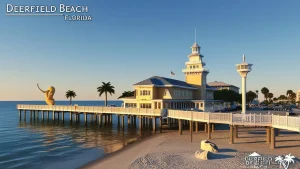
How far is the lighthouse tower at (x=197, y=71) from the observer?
5094 centimetres

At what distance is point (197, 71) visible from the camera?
51.2 meters

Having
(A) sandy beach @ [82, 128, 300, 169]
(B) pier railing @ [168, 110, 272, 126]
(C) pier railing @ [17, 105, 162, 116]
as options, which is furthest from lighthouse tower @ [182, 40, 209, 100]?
(A) sandy beach @ [82, 128, 300, 169]

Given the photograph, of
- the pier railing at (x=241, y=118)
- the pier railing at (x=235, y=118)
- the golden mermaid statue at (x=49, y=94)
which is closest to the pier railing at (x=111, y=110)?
the pier railing at (x=241, y=118)

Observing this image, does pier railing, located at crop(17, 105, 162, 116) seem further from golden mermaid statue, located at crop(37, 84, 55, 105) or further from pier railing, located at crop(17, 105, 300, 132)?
golden mermaid statue, located at crop(37, 84, 55, 105)

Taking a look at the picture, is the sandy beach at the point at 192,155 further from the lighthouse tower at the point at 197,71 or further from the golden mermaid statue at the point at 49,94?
the golden mermaid statue at the point at 49,94

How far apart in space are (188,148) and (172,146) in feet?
6.42

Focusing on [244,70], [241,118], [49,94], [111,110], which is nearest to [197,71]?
[111,110]

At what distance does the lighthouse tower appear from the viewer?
167ft

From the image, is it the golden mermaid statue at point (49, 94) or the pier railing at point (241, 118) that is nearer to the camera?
the pier railing at point (241, 118)

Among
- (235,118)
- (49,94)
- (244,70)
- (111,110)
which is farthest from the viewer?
(49,94)

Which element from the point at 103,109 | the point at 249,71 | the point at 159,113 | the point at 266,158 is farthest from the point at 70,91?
the point at 266,158

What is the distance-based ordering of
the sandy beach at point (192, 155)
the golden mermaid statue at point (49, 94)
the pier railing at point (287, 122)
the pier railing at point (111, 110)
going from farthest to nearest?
1. the golden mermaid statue at point (49, 94)
2. the pier railing at point (111, 110)
3. the pier railing at point (287, 122)
4. the sandy beach at point (192, 155)

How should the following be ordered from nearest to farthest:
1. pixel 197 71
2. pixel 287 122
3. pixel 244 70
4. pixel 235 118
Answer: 1. pixel 287 122
2. pixel 235 118
3. pixel 244 70
4. pixel 197 71

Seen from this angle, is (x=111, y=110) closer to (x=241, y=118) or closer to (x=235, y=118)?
(x=235, y=118)
